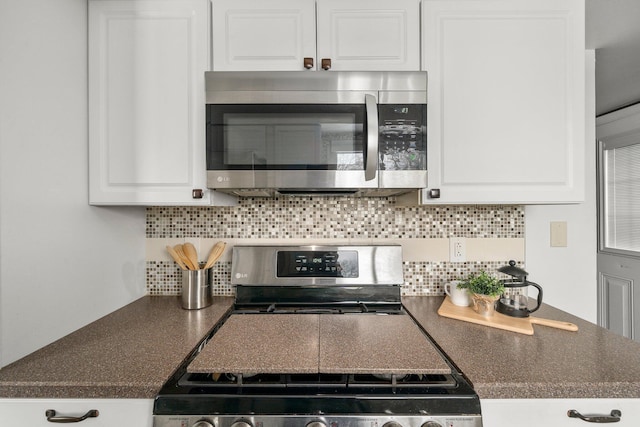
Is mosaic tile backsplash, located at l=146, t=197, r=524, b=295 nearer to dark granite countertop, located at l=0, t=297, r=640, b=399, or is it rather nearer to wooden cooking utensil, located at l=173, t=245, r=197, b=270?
wooden cooking utensil, located at l=173, t=245, r=197, b=270

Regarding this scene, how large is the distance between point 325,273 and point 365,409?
29.0 inches

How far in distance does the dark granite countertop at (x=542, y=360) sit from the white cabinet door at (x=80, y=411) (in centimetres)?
86

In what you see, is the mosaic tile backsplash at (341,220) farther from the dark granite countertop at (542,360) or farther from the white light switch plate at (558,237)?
the dark granite countertop at (542,360)

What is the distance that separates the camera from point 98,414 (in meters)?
0.84

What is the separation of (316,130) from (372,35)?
17.1 inches

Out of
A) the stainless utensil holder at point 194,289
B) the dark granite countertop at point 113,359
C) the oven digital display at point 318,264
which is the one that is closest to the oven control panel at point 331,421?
the dark granite countertop at point 113,359

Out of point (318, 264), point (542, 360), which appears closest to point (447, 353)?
point (542, 360)

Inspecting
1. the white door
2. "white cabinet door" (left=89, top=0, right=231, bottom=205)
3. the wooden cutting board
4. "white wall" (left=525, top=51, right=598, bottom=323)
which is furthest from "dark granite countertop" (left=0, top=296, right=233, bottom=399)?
the white door

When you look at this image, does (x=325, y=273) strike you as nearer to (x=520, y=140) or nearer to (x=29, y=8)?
(x=520, y=140)

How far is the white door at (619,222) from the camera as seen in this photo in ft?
9.09

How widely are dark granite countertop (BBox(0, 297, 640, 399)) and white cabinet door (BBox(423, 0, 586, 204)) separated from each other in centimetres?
56

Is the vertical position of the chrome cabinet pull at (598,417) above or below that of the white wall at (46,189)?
below

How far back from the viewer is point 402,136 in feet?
4.00

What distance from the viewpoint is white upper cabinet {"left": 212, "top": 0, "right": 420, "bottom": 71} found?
1.26 meters
